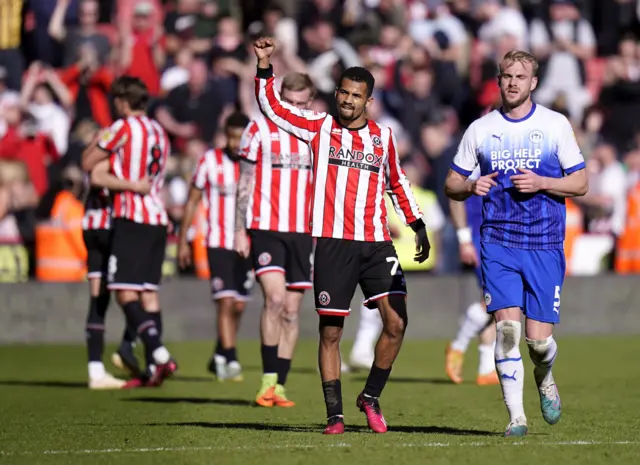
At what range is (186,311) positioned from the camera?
17.4 m

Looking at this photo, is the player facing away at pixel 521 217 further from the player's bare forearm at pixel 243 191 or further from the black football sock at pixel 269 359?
the player's bare forearm at pixel 243 191

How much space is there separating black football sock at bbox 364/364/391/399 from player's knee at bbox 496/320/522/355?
2.57 ft

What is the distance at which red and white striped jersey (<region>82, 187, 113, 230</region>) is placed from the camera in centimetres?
1273

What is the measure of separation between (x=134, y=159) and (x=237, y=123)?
3.70ft

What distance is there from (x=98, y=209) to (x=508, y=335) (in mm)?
5238

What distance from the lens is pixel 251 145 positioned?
11297 millimetres

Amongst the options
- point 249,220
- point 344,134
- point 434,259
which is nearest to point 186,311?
point 434,259

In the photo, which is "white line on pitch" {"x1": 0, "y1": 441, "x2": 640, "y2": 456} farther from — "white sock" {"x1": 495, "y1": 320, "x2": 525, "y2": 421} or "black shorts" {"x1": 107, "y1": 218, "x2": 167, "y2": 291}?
"black shorts" {"x1": 107, "y1": 218, "x2": 167, "y2": 291}

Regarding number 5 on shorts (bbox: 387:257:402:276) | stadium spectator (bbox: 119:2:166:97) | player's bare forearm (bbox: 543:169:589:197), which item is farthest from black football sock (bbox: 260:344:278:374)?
stadium spectator (bbox: 119:2:166:97)

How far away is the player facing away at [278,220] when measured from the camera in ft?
36.3

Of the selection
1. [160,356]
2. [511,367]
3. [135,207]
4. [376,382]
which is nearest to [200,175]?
[135,207]

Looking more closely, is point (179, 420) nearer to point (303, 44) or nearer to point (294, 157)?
point (294, 157)

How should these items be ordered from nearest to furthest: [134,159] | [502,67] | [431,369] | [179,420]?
[502,67] < [179,420] < [134,159] < [431,369]

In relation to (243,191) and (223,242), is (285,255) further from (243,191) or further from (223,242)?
(223,242)
